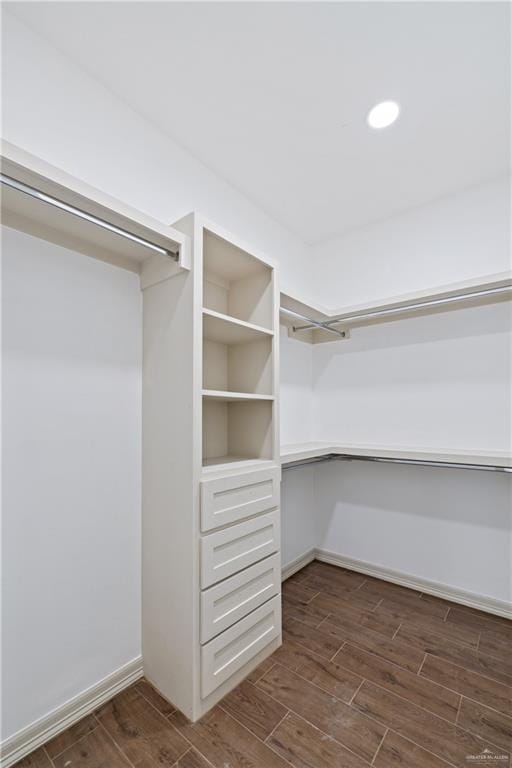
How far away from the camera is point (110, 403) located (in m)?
1.61

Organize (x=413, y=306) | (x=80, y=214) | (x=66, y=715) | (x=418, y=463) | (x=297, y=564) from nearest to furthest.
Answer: (x=80, y=214), (x=66, y=715), (x=418, y=463), (x=413, y=306), (x=297, y=564)

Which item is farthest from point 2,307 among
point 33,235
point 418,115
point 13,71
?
point 418,115

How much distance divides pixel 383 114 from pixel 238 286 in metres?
1.18

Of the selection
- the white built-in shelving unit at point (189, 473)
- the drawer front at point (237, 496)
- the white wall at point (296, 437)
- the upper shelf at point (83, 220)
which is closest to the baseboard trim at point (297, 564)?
the white wall at point (296, 437)

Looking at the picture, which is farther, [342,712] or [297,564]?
[297,564]

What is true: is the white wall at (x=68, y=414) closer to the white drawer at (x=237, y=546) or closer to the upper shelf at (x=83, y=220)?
the upper shelf at (x=83, y=220)

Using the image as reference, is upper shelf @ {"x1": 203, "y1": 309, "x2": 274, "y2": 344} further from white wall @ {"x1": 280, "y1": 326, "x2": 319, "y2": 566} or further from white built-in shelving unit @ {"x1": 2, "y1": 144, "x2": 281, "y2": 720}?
white wall @ {"x1": 280, "y1": 326, "x2": 319, "y2": 566}

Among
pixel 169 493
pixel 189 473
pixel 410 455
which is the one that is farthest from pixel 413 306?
pixel 169 493

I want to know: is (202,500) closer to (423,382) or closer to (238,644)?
(238,644)

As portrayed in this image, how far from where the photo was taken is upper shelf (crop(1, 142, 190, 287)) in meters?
1.07

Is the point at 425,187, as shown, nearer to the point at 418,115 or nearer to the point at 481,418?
the point at 418,115

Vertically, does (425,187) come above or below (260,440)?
above

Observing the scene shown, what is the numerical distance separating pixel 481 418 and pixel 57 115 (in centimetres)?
286

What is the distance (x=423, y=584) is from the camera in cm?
243
